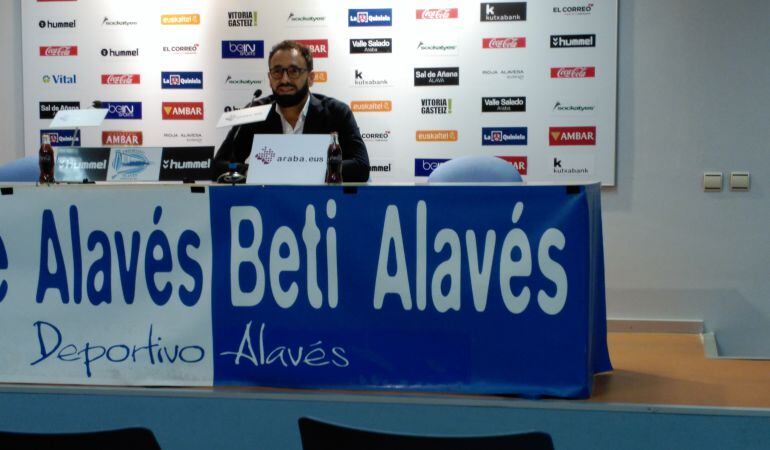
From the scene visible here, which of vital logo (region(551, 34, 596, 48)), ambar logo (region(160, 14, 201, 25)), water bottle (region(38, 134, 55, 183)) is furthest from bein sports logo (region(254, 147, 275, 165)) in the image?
ambar logo (region(160, 14, 201, 25))

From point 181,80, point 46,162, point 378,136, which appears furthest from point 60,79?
point 46,162

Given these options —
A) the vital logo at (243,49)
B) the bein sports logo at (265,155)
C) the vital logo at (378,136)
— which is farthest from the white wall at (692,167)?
the bein sports logo at (265,155)

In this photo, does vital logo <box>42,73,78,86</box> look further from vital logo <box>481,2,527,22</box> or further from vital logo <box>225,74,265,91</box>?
vital logo <box>481,2,527,22</box>

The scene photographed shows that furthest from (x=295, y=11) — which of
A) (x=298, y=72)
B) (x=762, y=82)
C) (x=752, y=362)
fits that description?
(x=752, y=362)

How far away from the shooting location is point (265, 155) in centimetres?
220

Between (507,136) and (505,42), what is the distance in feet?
1.83

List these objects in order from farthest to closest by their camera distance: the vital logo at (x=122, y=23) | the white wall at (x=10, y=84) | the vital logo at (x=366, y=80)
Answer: the white wall at (x=10, y=84) → the vital logo at (x=122, y=23) → the vital logo at (x=366, y=80)

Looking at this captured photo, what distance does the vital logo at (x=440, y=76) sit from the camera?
16.6ft

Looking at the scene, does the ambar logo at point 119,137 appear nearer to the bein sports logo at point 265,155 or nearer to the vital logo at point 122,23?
the vital logo at point 122,23

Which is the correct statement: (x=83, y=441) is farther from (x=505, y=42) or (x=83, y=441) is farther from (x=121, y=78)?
(x=121, y=78)

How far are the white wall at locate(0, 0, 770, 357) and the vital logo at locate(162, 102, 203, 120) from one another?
8.40 feet

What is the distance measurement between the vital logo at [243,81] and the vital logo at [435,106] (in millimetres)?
1014

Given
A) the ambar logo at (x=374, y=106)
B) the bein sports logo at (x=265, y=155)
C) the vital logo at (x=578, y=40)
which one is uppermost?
the vital logo at (x=578, y=40)


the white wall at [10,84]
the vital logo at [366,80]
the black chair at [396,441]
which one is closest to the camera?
the black chair at [396,441]
